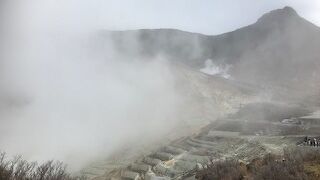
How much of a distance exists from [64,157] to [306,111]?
51.5 feet

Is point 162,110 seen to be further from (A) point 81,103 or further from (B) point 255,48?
(B) point 255,48

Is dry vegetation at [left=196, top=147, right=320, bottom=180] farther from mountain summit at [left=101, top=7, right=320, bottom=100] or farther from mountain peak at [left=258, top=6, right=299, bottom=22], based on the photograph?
mountain peak at [left=258, top=6, right=299, bottom=22]

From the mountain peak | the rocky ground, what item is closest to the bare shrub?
the rocky ground

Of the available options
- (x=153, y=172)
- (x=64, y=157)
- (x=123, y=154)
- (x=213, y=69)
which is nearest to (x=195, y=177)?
(x=153, y=172)

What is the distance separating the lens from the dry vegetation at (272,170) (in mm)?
11693

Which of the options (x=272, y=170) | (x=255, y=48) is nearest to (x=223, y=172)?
(x=272, y=170)

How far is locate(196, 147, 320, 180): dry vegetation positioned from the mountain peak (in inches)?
A: 1914

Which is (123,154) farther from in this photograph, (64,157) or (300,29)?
(300,29)

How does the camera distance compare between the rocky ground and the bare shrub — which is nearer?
the bare shrub

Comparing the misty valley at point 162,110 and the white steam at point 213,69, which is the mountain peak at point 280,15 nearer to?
the misty valley at point 162,110

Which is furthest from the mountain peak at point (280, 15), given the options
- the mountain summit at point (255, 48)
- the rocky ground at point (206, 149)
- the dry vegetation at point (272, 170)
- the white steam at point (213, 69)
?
the dry vegetation at point (272, 170)

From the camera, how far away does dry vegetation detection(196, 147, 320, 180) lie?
11693 mm

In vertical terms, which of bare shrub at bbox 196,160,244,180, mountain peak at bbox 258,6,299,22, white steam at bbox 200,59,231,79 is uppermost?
mountain peak at bbox 258,6,299,22

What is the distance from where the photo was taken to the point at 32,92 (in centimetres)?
3991
